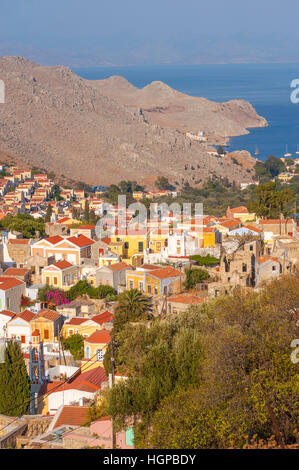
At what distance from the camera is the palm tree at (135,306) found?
19.2m

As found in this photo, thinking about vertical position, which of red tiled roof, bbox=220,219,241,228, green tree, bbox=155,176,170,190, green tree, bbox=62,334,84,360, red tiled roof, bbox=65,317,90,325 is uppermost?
green tree, bbox=155,176,170,190

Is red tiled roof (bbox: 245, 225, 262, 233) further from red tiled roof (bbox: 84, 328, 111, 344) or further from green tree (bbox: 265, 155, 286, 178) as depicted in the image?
green tree (bbox: 265, 155, 286, 178)

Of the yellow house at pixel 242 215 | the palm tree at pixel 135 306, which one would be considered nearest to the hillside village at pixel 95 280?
the palm tree at pixel 135 306

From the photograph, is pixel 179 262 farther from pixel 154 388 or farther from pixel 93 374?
pixel 154 388

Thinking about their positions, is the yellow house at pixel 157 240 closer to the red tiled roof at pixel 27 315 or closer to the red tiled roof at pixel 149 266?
the red tiled roof at pixel 149 266

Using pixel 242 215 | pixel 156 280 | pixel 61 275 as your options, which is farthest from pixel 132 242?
pixel 242 215

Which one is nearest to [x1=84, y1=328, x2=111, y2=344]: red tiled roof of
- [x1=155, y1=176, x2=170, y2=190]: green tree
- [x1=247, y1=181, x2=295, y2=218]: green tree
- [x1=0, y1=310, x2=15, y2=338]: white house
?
[x1=0, y1=310, x2=15, y2=338]: white house

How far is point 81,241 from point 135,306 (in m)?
7.62

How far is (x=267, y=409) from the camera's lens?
10.1 m

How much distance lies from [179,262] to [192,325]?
336 inches

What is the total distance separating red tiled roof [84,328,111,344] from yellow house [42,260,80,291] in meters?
5.08

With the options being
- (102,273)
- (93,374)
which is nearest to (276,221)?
(102,273)

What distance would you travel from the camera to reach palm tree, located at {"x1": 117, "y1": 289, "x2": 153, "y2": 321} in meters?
19.2

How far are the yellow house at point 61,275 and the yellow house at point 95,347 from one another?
5304 millimetres
